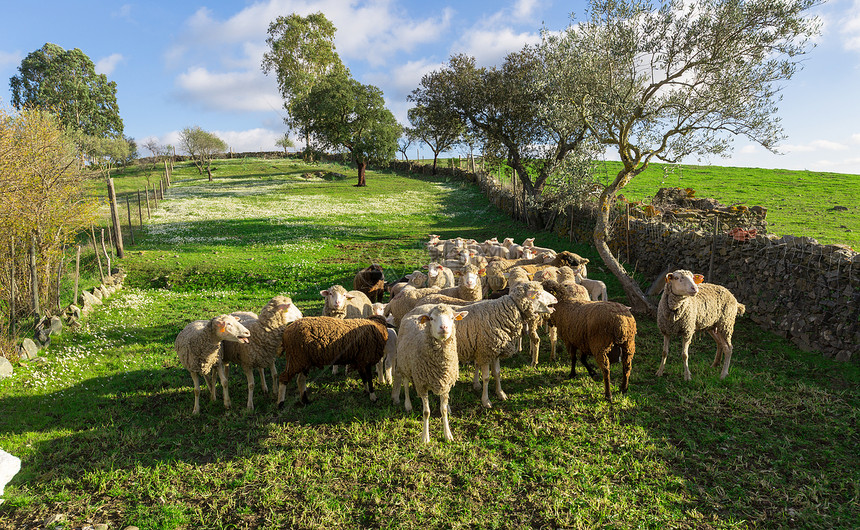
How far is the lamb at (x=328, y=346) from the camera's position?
731 centimetres

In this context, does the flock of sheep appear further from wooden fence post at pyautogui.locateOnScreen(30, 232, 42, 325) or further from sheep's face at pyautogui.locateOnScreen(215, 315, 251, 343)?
wooden fence post at pyautogui.locateOnScreen(30, 232, 42, 325)

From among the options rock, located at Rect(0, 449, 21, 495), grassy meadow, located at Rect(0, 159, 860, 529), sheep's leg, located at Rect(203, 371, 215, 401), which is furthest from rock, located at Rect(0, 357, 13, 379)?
rock, located at Rect(0, 449, 21, 495)

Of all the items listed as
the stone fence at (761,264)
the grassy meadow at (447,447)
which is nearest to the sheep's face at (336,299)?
the grassy meadow at (447,447)

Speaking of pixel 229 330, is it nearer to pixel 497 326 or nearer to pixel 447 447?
pixel 447 447

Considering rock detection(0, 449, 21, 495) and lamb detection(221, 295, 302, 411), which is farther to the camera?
lamb detection(221, 295, 302, 411)

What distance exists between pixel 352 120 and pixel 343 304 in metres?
40.9

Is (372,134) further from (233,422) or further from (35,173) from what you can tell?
(233,422)

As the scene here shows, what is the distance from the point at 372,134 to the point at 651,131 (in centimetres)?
3387

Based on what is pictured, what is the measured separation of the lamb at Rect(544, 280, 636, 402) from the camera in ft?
24.3

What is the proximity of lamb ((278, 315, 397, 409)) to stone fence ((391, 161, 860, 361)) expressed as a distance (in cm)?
917

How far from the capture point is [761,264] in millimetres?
10930

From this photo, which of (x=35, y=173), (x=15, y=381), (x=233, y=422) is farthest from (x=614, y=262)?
(x=35, y=173)

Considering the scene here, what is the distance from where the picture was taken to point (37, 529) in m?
4.80

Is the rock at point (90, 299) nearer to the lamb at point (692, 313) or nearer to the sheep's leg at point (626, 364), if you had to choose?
the sheep's leg at point (626, 364)
